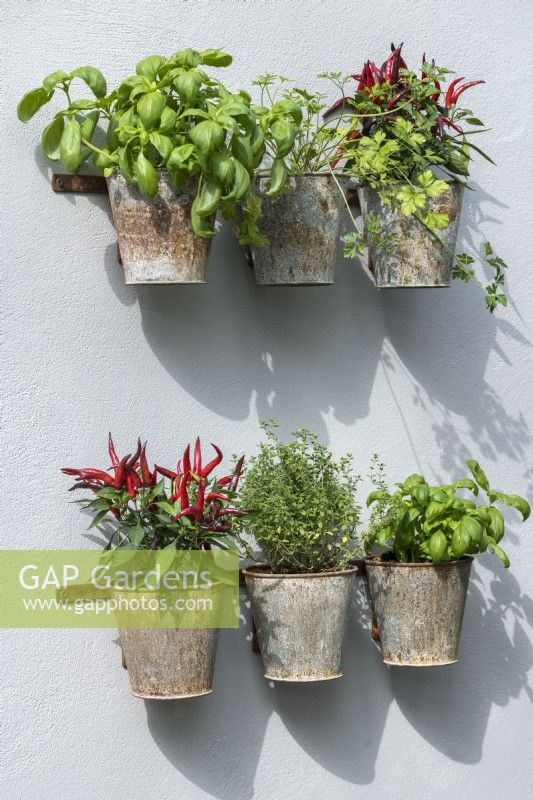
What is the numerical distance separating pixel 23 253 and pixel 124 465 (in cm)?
48

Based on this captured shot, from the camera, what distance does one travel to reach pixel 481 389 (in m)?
2.56

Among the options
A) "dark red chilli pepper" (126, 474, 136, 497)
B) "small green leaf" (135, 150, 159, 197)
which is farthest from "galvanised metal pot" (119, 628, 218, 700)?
"small green leaf" (135, 150, 159, 197)

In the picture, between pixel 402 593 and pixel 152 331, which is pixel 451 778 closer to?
pixel 402 593

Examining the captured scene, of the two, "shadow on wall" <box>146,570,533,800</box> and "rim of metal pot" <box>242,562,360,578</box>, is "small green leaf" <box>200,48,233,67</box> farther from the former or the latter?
"shadow on wall" <box>146,570,533,800</box>

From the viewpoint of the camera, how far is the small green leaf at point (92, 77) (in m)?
2.03

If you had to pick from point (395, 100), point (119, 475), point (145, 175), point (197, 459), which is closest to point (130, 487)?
point (119, 475)

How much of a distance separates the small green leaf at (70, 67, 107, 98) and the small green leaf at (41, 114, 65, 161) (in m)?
0.08

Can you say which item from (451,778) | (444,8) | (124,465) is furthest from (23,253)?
(451,778)

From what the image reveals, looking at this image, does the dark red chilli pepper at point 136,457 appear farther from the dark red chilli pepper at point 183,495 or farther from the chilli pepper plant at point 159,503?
the dark red chilli pepper at point 183,495

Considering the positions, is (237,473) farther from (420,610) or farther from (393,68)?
(393,68)

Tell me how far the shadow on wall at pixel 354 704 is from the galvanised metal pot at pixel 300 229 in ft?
2.32


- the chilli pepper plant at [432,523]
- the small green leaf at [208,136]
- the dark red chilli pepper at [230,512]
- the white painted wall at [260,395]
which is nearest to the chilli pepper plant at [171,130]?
the small green leaf at [208,136]

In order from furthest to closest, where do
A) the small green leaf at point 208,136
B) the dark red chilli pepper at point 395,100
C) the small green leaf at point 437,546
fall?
the dark red chilli pepper at point 395,100 → the small green leaf at point 437,546 → the small green leaf at point 208,136

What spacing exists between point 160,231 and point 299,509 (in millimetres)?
604
